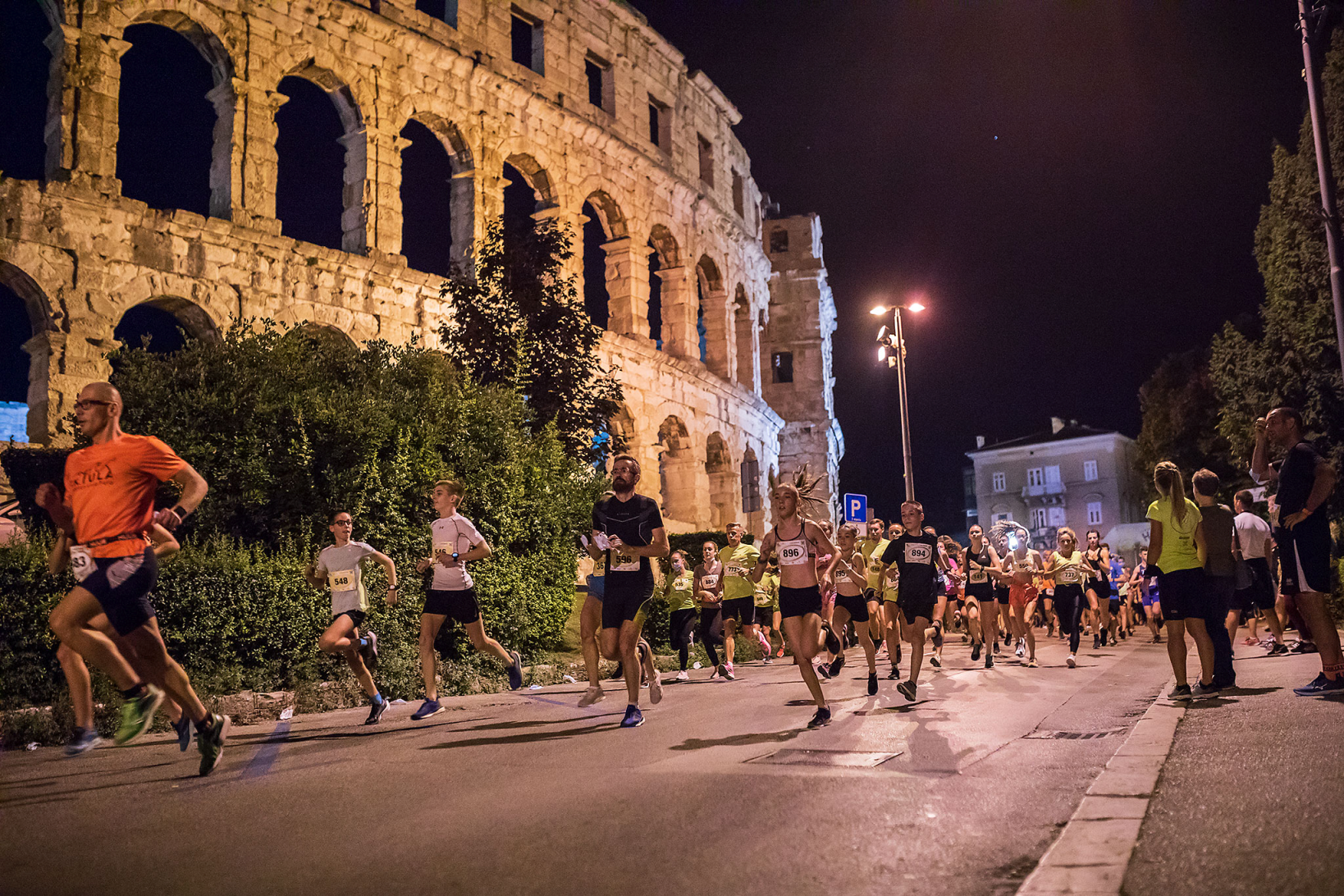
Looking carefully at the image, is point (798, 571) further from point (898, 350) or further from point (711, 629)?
point (898, 350)

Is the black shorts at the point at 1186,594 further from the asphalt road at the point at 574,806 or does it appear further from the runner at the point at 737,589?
the runner at the point at 737,589

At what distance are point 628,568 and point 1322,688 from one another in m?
5.29

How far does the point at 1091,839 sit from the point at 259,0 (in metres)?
23.4

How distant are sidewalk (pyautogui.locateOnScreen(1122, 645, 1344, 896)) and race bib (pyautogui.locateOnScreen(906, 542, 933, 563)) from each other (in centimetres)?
333

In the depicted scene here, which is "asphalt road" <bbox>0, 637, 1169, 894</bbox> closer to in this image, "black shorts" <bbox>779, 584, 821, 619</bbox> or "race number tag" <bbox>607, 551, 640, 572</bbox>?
"black shorts" <bbox>779, 584, 821, 619</bbox>

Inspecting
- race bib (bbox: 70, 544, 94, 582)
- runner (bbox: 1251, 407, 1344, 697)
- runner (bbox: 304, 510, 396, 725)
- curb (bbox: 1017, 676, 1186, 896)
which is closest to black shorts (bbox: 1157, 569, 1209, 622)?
runner (bbox: 1251, 407, 1344, 697)

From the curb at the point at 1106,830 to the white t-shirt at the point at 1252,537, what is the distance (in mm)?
7392

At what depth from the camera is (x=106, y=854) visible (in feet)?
13.8

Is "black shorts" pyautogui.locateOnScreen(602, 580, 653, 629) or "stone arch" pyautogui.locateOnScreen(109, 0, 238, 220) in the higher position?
"stone arch" pyautogui.locateOnScreen(109, 0, 238, 220)

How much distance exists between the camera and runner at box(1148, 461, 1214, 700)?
8.70 metres

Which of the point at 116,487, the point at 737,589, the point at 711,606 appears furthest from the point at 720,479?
the point at 116,487

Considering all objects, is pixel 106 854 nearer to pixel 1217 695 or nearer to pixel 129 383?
pixel 1217 695

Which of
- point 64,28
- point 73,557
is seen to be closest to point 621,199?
point 64,28

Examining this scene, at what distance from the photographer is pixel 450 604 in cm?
973
